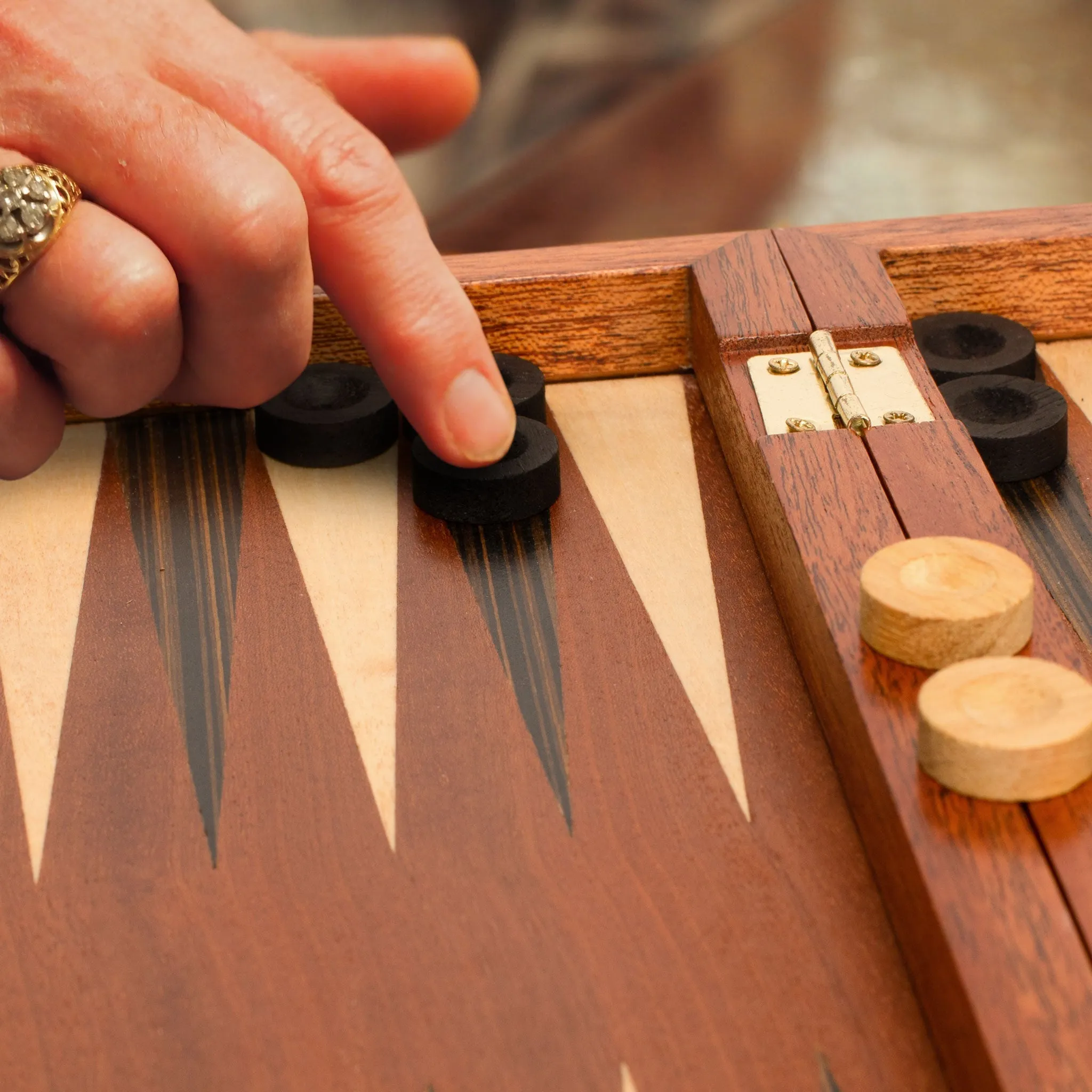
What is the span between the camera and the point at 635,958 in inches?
23.6

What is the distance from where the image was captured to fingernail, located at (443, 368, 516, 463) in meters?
0.89

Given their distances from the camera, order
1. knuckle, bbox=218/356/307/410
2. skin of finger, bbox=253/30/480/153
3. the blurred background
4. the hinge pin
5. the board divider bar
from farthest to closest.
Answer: the blurred background
skin of finger, bbox=253/30/480/153
knuckle, bbox=218/356/307/410
the hinge pin
the board divider bar

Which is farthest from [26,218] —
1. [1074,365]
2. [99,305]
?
[1074,365]

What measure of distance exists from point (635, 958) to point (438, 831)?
5.2 inches

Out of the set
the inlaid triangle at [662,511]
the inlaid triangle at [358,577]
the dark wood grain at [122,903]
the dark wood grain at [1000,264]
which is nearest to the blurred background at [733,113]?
the dark wood grain at [1000,264]

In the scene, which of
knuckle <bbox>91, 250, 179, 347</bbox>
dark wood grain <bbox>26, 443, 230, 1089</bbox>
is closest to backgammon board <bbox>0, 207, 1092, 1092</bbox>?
dark wood grain <bbox>26, 443, 230, 1089</bbox>

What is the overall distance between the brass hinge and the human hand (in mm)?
194

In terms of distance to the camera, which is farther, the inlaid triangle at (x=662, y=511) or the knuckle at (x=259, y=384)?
the knuckle at (x=259, y=384)

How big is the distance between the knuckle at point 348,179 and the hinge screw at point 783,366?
0.32 meters

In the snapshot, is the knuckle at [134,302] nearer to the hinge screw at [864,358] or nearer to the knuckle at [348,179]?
the knuckle at [348,179]

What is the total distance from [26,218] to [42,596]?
0.27 m

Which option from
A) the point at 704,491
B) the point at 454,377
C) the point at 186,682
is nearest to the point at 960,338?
the point at 704,491

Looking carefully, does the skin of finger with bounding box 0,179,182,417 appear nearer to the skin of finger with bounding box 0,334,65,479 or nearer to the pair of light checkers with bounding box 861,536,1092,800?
the skin of finger with bounding box 0,334,65,479

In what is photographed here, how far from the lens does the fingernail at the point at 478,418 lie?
35.2 inches
